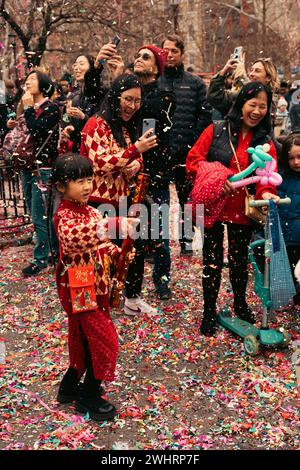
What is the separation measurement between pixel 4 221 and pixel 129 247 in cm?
397

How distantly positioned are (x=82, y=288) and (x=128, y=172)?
1.23m

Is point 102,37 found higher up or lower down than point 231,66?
higher up

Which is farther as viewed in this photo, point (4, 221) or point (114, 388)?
point (4, 221)

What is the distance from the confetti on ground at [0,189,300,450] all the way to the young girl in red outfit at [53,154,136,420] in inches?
9.2

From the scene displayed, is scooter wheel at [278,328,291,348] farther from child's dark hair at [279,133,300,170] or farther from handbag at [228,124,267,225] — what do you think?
child's dark hair at [279,133,300,170]

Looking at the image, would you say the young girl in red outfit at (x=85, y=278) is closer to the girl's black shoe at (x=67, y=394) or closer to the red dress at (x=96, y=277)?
the red dress at (x=96, y=277)

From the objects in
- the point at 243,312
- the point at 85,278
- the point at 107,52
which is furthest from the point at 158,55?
the point at 85,278

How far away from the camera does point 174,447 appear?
2830mm

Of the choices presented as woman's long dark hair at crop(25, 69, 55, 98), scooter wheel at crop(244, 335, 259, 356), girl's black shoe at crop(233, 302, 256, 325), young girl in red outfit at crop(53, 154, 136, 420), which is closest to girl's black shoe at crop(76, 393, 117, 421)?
young girl in red outfit at crop(53, 154, 136, 420)

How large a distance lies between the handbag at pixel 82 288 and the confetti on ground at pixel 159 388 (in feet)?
2.25

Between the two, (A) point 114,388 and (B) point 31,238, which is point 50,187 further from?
(A) point 114,388

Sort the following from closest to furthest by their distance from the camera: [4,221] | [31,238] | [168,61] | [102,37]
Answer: [168,61] → [31,238] → [4,221] → [102,37]

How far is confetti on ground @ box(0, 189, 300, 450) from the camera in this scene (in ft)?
9.58
